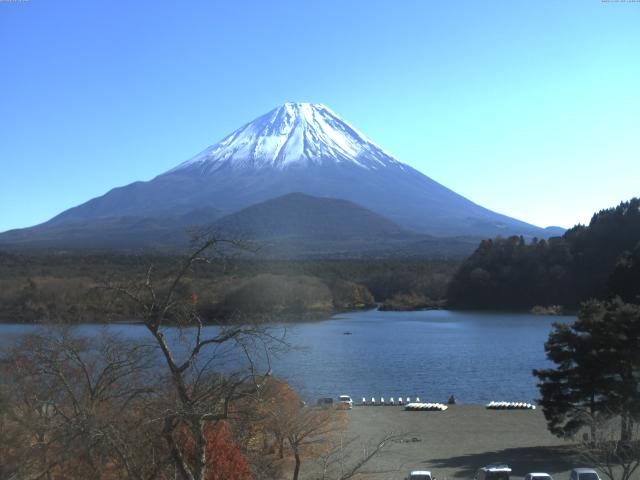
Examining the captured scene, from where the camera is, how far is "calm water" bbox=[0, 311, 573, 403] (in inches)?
731

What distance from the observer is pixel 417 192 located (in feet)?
366

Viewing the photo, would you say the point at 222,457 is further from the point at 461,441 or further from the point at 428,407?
the point at 428,407

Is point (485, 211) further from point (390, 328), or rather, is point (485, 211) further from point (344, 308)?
point (390, 328)

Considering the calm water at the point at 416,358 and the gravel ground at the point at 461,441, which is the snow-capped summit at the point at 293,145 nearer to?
the calm water at the point at 416,358

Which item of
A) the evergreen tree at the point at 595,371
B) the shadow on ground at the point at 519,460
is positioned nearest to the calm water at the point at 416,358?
the shadow on ground at the point at 519,460

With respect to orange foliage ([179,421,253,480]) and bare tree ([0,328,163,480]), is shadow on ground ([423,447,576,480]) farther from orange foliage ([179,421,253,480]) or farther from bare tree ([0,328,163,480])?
bare tree ([0,328,163,480])

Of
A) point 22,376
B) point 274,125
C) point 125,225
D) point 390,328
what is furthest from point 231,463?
point 274,125

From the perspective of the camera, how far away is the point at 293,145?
116 m

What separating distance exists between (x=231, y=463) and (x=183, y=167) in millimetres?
116385

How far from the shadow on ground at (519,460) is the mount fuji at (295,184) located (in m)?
78.7

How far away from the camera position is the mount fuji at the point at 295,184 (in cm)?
9800

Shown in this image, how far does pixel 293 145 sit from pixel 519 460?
353 feet

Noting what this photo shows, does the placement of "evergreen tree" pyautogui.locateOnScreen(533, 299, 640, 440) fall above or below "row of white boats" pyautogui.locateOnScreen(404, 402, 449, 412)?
above

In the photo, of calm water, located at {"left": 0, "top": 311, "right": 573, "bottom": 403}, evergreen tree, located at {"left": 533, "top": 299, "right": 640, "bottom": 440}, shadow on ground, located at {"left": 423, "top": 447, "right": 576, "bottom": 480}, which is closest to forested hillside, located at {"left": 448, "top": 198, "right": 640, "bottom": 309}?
calm water, located at {"left": 0, "top": 311, "right": 573, "bottom": 403}
